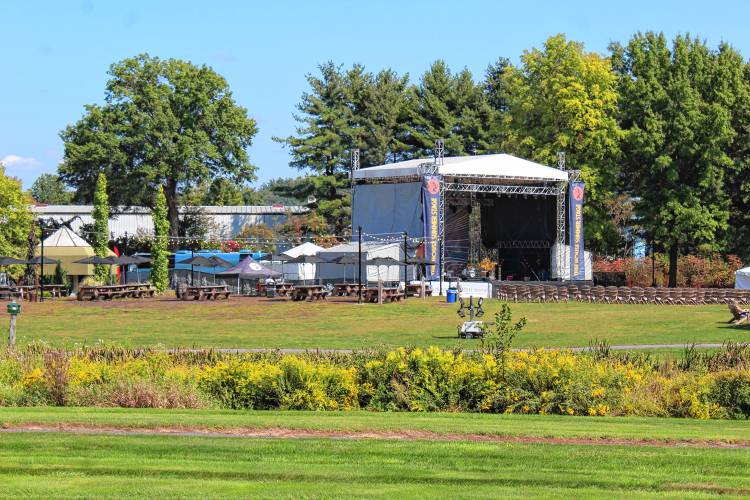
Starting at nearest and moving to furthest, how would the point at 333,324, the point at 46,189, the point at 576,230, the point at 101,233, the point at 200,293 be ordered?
the point at 333,324
the point at 200,293
the point at 576,230
the point at 101,233
the point at 46,189

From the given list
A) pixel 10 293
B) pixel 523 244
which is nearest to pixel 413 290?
pixel 523 244

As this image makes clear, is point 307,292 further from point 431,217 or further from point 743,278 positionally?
point 743,278


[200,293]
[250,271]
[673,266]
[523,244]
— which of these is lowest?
[200,293]

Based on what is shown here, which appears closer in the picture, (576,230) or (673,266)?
(673,266)

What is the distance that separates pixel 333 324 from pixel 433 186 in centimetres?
2171

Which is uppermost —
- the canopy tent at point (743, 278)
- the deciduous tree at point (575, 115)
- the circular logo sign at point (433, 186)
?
the deciduous tree at point (575, 115)

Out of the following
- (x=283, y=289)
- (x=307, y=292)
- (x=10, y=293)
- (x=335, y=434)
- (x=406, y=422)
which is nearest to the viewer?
(x=335, y=434)

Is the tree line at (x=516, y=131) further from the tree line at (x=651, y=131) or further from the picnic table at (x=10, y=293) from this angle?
the picnic table at (x=10, y=293)

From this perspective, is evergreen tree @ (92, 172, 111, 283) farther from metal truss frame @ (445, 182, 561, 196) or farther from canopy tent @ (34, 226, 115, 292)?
metal truss frame @ (445, 182, 561, 196)

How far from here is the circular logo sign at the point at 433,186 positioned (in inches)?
2233

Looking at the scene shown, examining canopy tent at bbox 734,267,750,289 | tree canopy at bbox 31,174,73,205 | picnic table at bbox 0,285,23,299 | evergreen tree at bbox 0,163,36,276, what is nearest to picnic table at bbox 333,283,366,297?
picnic table at bbox 0,285,23,299

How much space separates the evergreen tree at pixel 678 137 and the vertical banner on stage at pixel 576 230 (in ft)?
13.3

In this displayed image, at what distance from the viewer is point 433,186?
5694 cm

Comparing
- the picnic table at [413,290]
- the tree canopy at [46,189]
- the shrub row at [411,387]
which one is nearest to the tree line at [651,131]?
the picnic table at [413,290]
